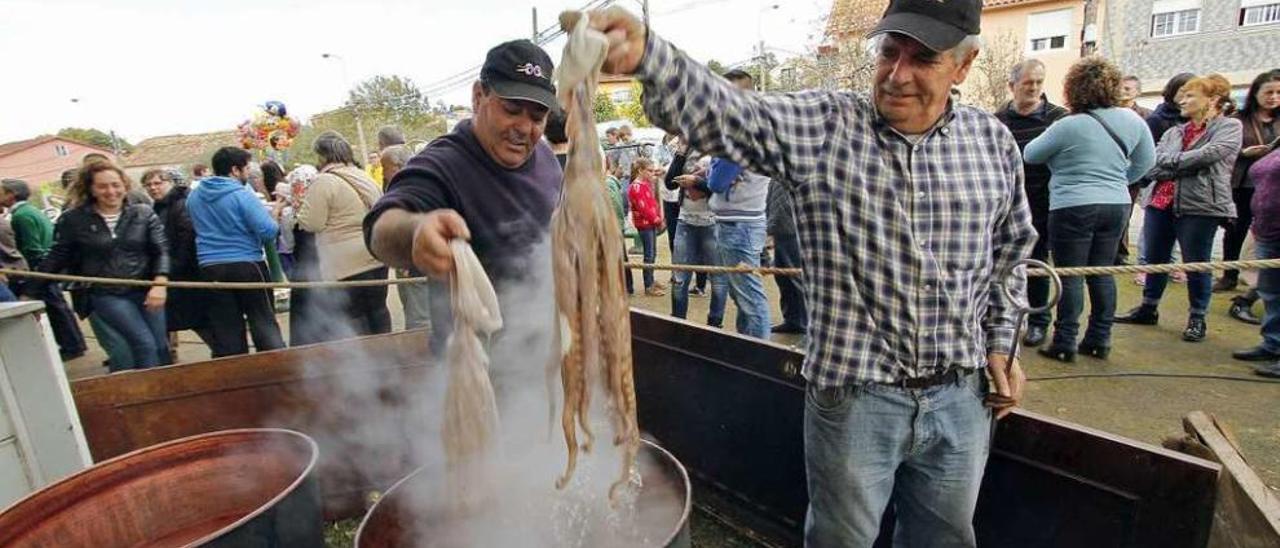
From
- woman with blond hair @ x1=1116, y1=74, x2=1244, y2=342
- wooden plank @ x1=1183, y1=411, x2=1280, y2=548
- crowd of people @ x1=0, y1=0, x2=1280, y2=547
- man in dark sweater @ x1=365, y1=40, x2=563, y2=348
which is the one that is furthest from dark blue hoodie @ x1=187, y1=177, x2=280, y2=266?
woman with blond hair @ x1=1116, y1=74, x2=1244, y2=342

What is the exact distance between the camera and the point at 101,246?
14.8 feet

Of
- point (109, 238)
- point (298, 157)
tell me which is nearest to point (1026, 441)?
point (109, 238)

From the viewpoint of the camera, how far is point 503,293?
2.34 meters

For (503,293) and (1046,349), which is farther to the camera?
(1046,349)

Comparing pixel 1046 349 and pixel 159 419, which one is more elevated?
pixel 159 419

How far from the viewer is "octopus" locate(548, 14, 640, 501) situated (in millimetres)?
1360

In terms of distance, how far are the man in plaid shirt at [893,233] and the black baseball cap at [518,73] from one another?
678mm

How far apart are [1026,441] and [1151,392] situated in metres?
3.06

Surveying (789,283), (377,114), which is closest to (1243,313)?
(789,283)

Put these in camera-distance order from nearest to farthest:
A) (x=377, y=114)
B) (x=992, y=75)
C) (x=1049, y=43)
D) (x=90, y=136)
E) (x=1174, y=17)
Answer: (x=992, y=75) < (x=1174, y=17) < (x=1049, y=43) < (x=377, y=114) < (x=90, y=136)

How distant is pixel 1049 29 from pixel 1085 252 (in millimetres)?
24580

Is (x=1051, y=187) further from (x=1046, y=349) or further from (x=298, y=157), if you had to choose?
(x=298, y=157)

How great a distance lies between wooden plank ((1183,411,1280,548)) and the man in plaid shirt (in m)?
0.52

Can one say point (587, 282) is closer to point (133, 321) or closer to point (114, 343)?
point (133, 321)
